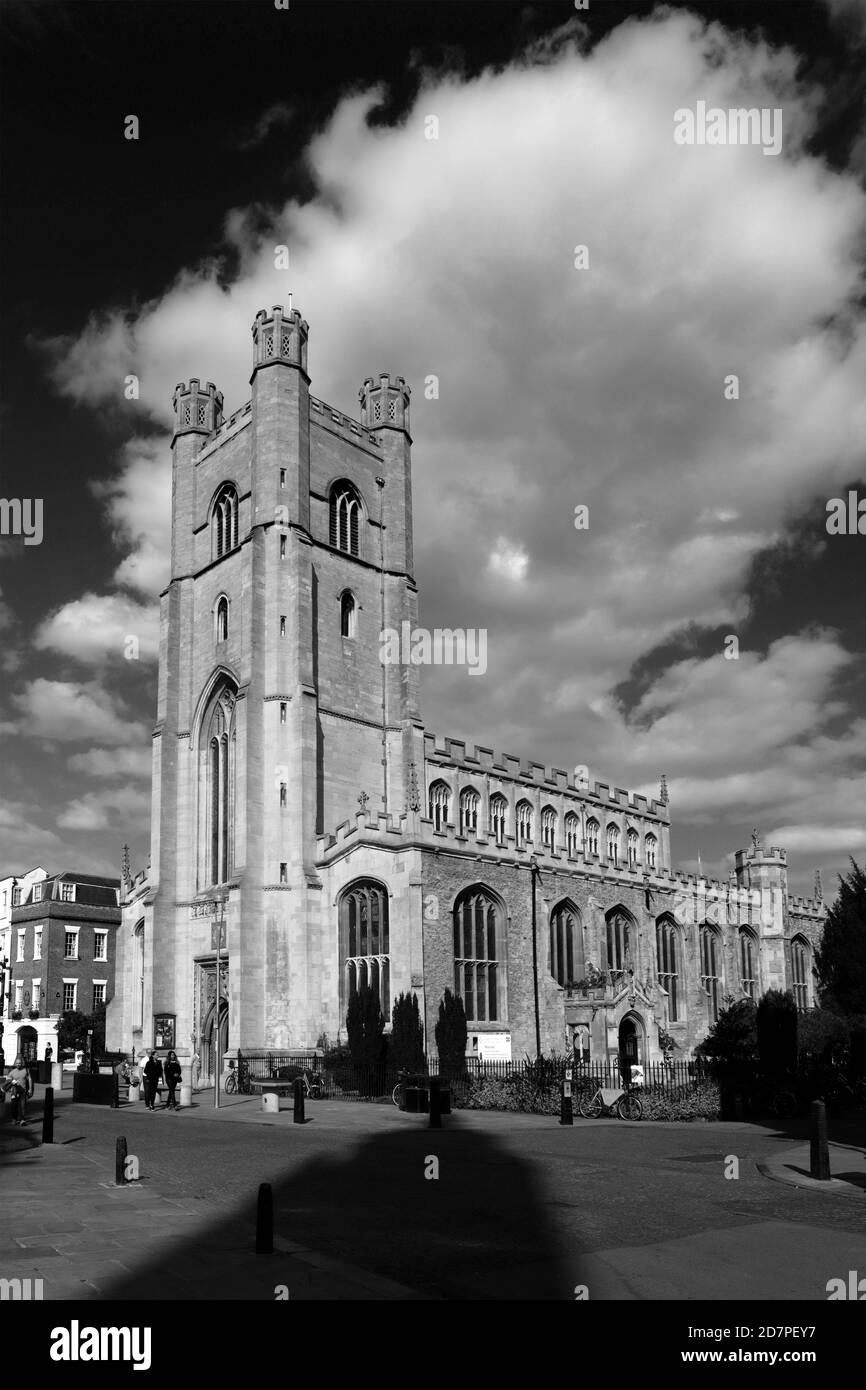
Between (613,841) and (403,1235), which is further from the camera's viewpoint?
(613,841)

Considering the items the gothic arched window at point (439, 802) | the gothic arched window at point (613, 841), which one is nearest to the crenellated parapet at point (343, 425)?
the gothic arched window at point (439, 802)

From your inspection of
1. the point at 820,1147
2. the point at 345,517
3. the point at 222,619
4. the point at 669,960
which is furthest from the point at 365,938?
the point at 820,1147

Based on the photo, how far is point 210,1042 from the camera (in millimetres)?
44938

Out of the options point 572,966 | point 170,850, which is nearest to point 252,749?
point 170,850

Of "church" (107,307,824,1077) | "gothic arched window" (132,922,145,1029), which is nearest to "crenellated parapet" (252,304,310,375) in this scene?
"church" (107,307,824,1077)

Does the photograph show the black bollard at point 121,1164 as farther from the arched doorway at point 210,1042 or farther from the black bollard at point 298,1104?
the arched doorway at point 210,1042

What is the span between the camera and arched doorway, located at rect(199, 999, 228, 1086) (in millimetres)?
43594

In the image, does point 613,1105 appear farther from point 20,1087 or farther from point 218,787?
point 218,787

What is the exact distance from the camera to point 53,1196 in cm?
1447

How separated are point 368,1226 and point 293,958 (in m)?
29.9

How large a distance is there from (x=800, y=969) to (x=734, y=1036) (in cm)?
2600

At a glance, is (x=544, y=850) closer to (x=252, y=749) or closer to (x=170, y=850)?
(x=252, y=749)

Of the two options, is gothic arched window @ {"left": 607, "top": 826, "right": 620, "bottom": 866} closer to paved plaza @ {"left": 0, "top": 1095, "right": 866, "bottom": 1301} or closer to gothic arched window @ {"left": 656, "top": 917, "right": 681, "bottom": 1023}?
gothic arched window @ {"left": 656, "top": 917, "right": 681, "bottom": 1023}
